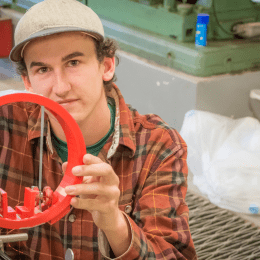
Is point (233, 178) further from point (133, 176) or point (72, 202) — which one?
point (72, 202)

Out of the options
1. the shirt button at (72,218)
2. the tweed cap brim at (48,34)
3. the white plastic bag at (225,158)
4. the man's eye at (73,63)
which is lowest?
the white plastic bag at (225,158)

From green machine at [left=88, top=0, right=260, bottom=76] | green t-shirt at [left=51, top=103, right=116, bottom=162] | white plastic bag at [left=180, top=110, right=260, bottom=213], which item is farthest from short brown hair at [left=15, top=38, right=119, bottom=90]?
green machine at [left=88, top=0, right=260, bottom=76]

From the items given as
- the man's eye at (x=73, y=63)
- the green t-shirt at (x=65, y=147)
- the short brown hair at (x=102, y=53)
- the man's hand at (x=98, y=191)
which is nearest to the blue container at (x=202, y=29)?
the short brown hair at (x=102, y=53)

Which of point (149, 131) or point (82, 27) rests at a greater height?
point (82, 27)

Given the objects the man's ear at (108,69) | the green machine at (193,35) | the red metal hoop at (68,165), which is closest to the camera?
the red metal hoop at (68,165)

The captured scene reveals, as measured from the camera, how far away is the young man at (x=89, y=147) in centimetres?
120

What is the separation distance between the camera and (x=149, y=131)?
56.2 inches

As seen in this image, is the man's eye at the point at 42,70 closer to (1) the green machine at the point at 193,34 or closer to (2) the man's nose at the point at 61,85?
(2) the man's nose at the point at 61,85

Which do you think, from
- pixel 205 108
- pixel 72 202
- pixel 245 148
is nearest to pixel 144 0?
pixel 205 108

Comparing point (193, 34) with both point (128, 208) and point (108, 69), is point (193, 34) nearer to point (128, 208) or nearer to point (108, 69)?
point (108, 69)

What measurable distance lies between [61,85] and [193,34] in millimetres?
1983

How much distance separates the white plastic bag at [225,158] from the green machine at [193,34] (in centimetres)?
35

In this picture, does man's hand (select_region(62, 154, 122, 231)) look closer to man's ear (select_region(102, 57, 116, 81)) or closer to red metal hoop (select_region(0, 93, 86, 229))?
red metal hoop (select_region(0, 93, 86, 229))

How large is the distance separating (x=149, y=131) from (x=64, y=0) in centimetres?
45
